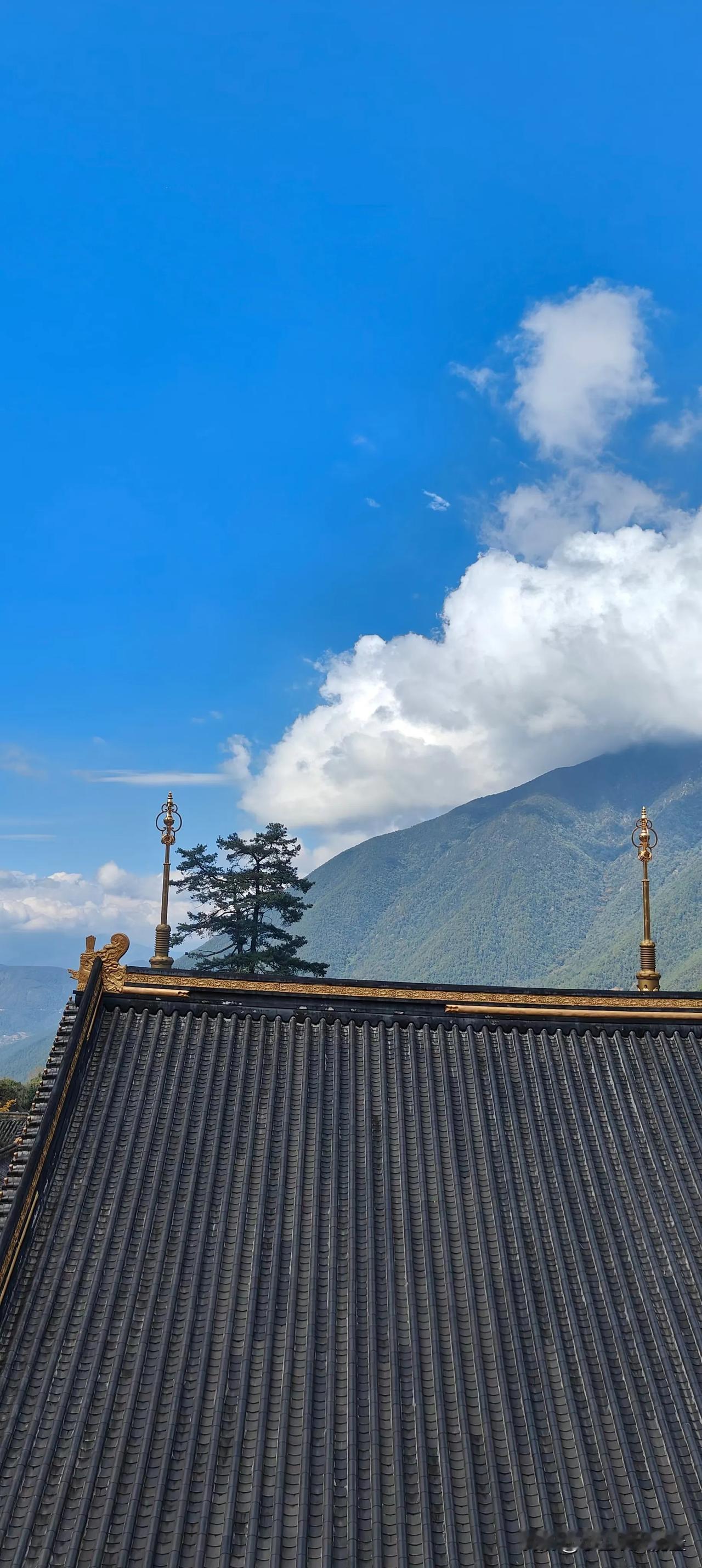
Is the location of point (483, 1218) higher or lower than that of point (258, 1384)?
higher

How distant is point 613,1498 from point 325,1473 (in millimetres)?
2560

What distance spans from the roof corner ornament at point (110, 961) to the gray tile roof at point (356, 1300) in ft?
0.84

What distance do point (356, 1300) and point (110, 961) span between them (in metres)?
5.52

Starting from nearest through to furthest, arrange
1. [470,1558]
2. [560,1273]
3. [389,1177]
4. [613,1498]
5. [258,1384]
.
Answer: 1. [470,1558]
2. [613,1498]
3. [258,1384]
4. [560,1273]
5. [389,1177]

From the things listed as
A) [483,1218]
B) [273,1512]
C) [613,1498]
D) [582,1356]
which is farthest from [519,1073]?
[273,1512]

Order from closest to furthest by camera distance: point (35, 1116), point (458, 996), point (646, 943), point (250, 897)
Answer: point (35, 1116) < point (458, 996) < point (646, 943) < point (250, 897)

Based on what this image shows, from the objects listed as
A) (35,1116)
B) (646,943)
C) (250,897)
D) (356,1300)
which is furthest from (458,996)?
(250,897)

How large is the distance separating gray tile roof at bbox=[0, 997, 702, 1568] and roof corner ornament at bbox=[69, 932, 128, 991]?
26 cm

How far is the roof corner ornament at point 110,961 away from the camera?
1291cm

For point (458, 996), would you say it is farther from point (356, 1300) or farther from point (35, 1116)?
point (35, 1116)

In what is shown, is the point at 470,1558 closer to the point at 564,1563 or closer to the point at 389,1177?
the point at 564,1563

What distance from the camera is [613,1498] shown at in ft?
27.7

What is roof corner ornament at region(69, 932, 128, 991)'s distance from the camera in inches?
508

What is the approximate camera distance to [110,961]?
13.1 meters
